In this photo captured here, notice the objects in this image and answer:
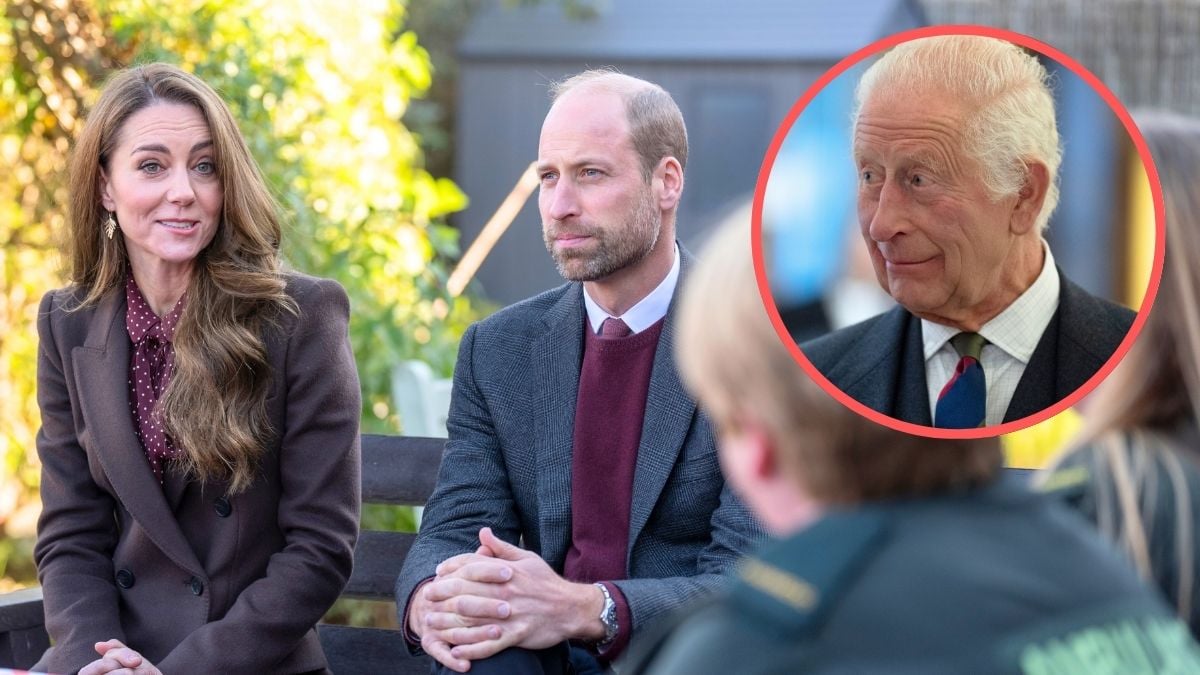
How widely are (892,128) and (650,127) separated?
1.16 m

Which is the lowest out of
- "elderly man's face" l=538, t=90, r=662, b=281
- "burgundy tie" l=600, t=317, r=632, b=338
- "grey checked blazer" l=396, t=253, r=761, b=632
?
"grey checked blazer" l=396, t=253, r=761, b=632

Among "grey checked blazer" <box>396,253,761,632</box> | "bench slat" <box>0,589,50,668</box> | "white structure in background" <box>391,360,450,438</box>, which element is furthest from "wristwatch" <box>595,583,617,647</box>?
"white structure in background" <box>391,360,450,438</box>

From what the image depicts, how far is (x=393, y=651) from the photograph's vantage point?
298 cm

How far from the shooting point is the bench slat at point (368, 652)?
297cm

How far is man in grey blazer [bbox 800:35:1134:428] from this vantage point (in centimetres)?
146

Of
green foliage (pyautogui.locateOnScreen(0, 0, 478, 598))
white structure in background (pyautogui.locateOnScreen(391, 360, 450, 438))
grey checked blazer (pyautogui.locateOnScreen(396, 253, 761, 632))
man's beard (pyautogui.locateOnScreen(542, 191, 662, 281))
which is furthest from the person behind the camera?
green foliage (pyautogui.locateOnScreen(0, 0, 478, 598))

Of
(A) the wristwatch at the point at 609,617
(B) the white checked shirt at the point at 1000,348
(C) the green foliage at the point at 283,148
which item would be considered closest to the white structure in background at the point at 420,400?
(C) the green foliage at the point at 283,148

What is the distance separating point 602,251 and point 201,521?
890 mm

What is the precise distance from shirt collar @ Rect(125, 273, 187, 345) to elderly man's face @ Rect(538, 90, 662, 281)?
726mm

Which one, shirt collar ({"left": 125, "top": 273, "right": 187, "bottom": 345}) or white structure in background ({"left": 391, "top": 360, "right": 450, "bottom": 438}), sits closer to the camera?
shirt collar ({"left": 125, "top": 273, "right": 187, "bottom": 345})

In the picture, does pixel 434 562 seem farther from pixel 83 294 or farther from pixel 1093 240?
pixel 1093 240

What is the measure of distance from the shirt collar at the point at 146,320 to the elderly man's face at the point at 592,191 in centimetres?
73

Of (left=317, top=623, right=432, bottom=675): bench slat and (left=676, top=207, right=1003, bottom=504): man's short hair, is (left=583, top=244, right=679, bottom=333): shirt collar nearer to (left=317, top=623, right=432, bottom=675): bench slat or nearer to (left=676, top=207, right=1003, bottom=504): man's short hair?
(left=317, top=623, right=432, bottom=675): bench slat

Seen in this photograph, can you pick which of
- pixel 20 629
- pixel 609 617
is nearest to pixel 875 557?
pixel 609 617
